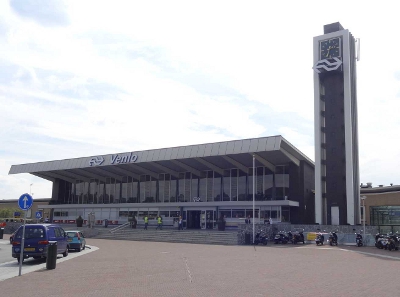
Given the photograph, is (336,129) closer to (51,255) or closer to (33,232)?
(33,232)

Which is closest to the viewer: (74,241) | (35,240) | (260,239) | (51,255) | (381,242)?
(51,255)

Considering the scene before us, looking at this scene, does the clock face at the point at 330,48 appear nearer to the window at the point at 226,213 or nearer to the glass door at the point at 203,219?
the window at the point at 226,213

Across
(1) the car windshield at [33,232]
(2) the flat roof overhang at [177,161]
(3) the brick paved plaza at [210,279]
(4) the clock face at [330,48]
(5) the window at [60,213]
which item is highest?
(4) the clock face at [330,48]

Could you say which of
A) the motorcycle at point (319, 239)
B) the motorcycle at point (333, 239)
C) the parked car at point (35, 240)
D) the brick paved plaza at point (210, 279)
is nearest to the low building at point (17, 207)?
the motorcycle at point (319, 239)

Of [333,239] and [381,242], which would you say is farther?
[333,239]

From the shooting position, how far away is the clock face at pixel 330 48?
41.2 m

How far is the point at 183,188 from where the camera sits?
159 feet

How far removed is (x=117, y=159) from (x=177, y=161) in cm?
790

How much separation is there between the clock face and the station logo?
21845 millimetres

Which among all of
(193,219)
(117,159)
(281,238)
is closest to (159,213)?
(193,219)

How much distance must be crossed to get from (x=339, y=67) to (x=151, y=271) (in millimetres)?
31873

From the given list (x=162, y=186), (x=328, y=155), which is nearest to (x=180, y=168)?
(x=162, y=186)

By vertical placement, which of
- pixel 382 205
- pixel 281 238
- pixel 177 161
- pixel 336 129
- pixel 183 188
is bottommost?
pixel 281 238

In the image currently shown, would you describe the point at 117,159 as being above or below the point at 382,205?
above
